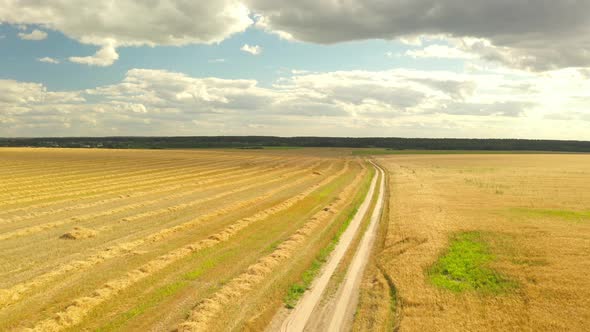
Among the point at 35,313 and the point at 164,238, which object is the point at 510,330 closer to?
the point at 35,313

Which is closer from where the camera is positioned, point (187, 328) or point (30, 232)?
point (187, 328)

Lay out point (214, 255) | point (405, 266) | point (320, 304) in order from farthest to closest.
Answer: point (214, 255) < point (405, 266) < point (320, 304)

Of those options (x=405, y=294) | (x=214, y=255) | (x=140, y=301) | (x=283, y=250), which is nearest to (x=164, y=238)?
(x=214, y=255)

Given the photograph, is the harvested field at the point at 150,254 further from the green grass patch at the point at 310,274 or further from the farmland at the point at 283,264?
the green grass patch at the point at 310,274

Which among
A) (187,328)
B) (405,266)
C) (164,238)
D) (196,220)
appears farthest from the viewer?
(196,220)

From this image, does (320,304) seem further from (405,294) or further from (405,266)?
(405,266)

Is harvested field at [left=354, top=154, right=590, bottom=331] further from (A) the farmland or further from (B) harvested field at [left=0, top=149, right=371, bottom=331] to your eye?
(B) harvested field at [left=0, top=149, right=371, bottom=331]

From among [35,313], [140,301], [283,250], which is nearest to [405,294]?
[283,250]
